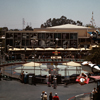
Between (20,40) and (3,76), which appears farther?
(20,40)

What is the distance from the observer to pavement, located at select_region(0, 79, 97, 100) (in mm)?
16117

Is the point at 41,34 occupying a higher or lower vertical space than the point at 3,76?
higher

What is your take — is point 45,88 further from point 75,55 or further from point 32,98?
point 75,55

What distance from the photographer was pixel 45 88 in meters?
19.2

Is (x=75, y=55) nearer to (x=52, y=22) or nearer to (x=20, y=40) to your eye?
(x=20, y=40)

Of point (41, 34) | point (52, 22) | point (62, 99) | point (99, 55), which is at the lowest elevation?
point (62, 99)

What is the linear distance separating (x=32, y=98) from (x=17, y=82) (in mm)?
6234

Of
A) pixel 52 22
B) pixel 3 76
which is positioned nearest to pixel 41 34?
pixel 3 76

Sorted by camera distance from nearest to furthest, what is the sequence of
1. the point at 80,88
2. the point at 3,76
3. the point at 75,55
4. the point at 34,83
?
the point at 80,88 → the point at 34,83 → the point at 3,76 → the point at 75,55

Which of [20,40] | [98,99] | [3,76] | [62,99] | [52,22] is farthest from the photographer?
[52,22]

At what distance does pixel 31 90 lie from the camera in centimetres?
1820

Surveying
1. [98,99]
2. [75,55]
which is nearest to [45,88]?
[98,99]

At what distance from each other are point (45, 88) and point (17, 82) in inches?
147

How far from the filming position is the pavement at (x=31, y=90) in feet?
52.9
